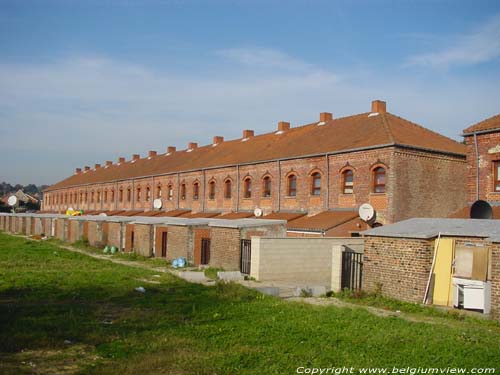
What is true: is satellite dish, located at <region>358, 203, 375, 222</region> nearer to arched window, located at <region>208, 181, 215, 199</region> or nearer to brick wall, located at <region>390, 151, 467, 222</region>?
brick wall, located at <region>390, 151, 467, 222</region>

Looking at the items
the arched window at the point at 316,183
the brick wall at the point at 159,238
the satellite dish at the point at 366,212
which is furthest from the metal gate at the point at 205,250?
the arched window at the point at 316,183

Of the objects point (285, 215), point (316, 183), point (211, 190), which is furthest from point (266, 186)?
point (211, 190)

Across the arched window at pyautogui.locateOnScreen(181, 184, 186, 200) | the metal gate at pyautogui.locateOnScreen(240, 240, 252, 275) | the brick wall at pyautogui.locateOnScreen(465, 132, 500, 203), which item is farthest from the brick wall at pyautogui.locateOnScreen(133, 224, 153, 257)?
the brick wall at pyautogui.locateOnScreen(465, 132, 500, 203)

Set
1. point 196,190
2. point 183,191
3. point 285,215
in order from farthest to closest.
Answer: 1. point 183,191
2. point 196,190
3. point 285,215

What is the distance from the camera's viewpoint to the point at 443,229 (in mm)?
13914

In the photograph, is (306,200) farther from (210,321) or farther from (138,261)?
(210,321)

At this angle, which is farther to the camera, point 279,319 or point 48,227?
point 48,227

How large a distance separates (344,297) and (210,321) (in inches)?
213

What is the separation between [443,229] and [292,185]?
16580mm

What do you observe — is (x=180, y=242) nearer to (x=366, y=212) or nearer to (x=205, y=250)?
(x=205, y=250)

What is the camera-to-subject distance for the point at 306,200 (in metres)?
28.8

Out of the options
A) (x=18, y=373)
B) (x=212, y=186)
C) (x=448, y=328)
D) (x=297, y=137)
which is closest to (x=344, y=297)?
(x=448, y=328)

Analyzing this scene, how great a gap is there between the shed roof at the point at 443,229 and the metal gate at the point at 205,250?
29.5 ft

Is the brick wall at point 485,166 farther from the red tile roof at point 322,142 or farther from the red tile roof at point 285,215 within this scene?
the red tile roof at point 285,215
